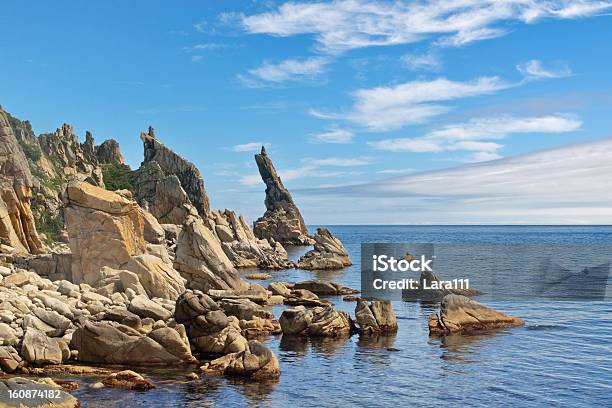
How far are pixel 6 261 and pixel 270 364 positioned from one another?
2888 centimetres

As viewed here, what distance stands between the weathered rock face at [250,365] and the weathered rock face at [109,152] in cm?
12908

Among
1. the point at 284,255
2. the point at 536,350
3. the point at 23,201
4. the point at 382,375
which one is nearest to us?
the point at 382,375

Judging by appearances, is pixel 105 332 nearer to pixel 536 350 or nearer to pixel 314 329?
pixel 314 329

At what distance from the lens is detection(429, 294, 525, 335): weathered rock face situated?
4275 centimetres

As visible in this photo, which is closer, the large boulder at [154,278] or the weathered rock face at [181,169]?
the large boulder at [154,278]

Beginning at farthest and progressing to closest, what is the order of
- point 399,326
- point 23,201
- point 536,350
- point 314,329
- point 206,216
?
point 206,216 → point 23,201 → point 399,326 → point 314,329 → point 536,350

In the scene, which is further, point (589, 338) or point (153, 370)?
point (589, 338)

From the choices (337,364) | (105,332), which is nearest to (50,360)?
(105,332)

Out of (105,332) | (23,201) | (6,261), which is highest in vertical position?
(23,201)

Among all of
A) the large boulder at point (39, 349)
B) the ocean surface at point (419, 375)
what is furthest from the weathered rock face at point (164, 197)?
the large boulder at point (39, 349)

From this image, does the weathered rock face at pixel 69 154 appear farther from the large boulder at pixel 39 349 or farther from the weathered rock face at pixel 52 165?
the large boulder at pixel 39 349

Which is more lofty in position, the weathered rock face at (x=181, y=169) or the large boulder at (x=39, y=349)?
the weathered rock face at (x=181, y=169)

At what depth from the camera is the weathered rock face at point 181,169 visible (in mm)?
138250

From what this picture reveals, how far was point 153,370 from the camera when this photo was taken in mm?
29844
